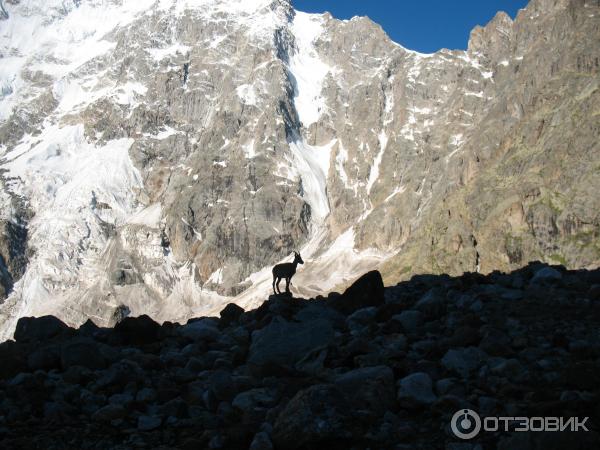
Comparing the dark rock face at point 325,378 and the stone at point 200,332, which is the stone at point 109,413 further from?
the stone at point 200,332

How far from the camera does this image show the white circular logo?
861cm

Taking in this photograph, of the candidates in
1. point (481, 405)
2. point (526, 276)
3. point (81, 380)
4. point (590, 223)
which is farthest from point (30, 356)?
point (590, 223)

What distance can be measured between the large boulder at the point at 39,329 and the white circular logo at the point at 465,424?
11.8 meters

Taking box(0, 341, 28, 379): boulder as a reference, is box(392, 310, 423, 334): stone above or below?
above

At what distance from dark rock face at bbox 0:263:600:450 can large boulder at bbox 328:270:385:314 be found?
136cm

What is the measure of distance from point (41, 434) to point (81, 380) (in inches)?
103

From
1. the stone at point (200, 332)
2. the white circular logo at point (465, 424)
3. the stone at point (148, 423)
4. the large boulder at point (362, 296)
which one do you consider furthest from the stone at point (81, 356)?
the white circular logo at point (465, 424)

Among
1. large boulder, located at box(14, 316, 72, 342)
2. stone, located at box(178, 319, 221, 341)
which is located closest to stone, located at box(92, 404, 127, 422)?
stone, located at box(178, 319, 221, 341)

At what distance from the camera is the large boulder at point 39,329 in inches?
674

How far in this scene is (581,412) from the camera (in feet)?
28.6

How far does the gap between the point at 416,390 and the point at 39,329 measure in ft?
37.1

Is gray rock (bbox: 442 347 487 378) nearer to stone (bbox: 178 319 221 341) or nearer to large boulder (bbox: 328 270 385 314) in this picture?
large boulder (bbox: 328 270 385 314)

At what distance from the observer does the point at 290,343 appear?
1388 cm

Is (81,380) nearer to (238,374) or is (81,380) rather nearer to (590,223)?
(238,374)
